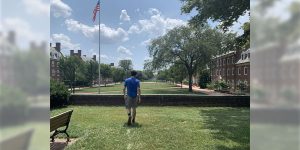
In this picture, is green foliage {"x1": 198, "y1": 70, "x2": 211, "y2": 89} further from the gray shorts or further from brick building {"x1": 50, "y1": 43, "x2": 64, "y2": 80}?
the gray shorts

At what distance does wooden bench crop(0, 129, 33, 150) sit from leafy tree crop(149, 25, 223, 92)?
49560 mm

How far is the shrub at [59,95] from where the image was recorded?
16.9m

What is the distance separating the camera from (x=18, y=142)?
2062mm

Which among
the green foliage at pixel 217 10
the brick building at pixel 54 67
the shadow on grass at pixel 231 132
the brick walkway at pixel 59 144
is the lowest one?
the shadow on grass at pixel 231 132

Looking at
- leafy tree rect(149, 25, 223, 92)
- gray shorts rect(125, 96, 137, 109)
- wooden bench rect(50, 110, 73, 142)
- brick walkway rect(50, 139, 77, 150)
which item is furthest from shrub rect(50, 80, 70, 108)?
leafy tree rect(149, 25, 223, 92)

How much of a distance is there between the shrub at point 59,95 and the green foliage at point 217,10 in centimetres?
779

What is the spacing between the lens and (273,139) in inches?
75.6

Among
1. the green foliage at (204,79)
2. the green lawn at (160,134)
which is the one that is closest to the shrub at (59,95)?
the green lawn at (160,134)

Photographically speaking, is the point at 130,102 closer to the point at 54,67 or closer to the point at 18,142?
the point at 54,67

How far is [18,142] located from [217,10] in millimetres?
14372

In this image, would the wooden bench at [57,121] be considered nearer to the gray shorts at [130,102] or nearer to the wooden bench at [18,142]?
the gray shorts at [130,102]

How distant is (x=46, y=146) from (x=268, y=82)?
1475 millimetres

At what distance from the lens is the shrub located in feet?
55.4

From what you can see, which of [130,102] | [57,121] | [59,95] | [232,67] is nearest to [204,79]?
[232,67]
